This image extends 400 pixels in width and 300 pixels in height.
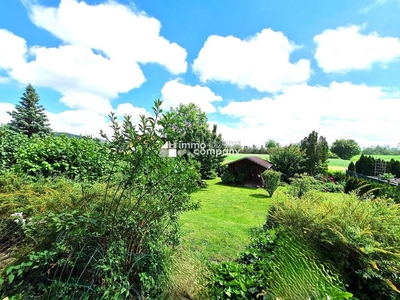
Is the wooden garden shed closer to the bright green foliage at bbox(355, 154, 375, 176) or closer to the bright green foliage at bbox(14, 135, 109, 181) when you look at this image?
the bright green foliage at bbox(355, 154, 375, 176)

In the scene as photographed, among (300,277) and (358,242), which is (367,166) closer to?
(358,242)

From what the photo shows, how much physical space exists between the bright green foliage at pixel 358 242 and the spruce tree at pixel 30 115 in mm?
25375

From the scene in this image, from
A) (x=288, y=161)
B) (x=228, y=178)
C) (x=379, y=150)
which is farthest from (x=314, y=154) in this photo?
(x=379, y=150)

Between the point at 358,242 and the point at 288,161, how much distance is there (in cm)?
1747

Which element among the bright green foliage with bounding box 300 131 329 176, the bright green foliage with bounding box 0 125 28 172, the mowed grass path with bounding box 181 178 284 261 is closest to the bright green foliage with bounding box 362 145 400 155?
the bright green foliage with bounding box 300 131 329 176

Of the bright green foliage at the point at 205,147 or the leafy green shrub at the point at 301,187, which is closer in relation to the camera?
the leafy green shrub at the point at 301,187

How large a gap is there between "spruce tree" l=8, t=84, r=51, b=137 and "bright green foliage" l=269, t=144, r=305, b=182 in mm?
24642

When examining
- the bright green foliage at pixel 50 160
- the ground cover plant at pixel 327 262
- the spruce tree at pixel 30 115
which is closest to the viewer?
the ground cover plant at pixel 327 262

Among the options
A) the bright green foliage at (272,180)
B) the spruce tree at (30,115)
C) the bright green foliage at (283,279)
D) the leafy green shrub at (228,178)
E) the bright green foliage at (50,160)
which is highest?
the spruce tree at (30,115)

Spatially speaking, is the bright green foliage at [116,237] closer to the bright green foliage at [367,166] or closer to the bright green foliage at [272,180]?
the bright green foliage at [272,180]

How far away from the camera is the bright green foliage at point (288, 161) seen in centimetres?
1780

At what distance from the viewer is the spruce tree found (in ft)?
64.5

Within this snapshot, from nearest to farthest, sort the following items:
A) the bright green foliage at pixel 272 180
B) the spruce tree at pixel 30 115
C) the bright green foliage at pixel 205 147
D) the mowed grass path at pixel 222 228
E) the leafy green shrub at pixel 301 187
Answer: the mowed grass path at pixel 222 228, the leafy green shrub at pixel 301 187, the bright green foliage at pixel 272 180, the bright green foliage at pixel 205 147, the spruce tree at pixel 30 115

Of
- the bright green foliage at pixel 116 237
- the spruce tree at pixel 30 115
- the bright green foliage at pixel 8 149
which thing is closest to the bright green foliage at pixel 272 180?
the bright green foliage at pixel 116 237
